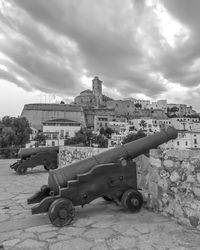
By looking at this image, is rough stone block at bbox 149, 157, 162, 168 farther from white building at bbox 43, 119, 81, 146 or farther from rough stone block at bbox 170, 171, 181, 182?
white building at bbox 43, 119, 81, 146

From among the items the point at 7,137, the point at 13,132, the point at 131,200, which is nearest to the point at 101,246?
the point at 131,200

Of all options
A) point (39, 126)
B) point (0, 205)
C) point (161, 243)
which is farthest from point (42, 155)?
point (39, 126)

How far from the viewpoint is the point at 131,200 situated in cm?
357

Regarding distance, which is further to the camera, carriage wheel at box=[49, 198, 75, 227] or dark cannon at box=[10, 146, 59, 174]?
dark cannon at box=[10, 146, 59, 174]

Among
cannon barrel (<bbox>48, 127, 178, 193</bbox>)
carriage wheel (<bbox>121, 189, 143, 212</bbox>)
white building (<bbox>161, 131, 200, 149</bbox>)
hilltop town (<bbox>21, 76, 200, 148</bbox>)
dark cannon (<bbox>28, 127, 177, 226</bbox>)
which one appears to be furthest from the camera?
hilltop town (<bbox>21, 76, 200, 148</bbox>)

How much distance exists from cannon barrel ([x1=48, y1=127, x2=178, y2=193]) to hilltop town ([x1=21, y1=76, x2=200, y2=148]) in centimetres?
5887

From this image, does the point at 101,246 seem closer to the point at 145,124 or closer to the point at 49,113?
the point at 145,124

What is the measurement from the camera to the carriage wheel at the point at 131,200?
3531 millimetres

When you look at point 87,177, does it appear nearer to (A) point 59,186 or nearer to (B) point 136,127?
(A) point 59,186

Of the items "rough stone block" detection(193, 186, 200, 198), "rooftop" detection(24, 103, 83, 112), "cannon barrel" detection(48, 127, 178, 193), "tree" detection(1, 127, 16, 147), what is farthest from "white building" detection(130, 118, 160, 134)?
"rough stone block" detection(193, 186, 200, 198)

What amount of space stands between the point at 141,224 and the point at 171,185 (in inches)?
28.1

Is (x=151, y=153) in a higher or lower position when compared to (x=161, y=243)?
higher

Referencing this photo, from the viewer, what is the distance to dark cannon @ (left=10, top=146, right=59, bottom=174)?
8352 millimetres

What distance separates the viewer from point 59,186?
10.9 ft
